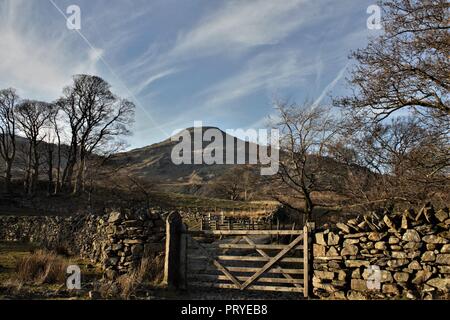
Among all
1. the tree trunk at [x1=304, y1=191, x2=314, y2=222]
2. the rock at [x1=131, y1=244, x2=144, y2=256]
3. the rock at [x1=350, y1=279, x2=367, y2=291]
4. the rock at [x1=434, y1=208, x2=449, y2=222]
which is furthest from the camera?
the tree trunk at [x1=304, y1=191, x2=314, y2=222]

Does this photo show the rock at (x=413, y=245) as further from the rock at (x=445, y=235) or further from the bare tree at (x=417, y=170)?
the bare tree at (x=417, y=170)

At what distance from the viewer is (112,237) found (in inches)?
420

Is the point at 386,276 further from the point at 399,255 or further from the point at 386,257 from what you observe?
the point at 399,255

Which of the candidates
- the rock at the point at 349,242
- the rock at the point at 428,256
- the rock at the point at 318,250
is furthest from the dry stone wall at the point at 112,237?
the rock at the point at 428,256

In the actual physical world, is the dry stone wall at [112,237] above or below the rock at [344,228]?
below

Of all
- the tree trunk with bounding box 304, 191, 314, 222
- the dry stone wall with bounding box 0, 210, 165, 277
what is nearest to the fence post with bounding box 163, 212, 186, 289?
the dry stone wall with bounding box 0, 210, 165, 277

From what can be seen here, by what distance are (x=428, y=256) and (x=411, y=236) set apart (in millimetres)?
491

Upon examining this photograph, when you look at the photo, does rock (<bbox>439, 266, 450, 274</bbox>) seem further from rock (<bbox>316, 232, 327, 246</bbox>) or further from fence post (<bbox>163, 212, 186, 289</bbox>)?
fence post (<bbox>163, 212, 186, 289</bbox>)

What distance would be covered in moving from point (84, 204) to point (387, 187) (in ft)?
96.6

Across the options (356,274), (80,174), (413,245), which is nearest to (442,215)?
(413,245)

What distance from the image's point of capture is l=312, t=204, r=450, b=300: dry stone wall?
7.24 m

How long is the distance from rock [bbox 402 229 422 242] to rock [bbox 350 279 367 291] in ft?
4.40

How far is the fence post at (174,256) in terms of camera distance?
9.44 meters

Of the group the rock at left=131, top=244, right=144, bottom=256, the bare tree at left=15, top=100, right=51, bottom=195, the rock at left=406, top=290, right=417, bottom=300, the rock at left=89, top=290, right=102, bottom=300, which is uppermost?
the bare tree at left=15, top=100, right=51, bottom=195
